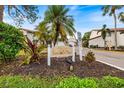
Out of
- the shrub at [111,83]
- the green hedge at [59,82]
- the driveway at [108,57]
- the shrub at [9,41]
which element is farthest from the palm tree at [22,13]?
the shrub at [111,83]

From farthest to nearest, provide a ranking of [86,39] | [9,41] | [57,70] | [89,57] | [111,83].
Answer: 1. [86,39]
2. [89,57]
3. [9,41]
4. [57,70]
5. [111,83]

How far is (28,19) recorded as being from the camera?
9477mm

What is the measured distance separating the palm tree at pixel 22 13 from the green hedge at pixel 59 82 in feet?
11.5

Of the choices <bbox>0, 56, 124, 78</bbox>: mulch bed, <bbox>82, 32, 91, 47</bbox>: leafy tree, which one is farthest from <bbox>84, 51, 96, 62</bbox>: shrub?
<bbox>82, 32, 91, 47</bbox>: leafy tree

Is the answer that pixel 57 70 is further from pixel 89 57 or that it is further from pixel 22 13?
pixel 22 13

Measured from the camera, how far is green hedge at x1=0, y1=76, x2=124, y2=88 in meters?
5.57

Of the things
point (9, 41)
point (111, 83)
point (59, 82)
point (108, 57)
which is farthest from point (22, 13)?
point (111, 83)

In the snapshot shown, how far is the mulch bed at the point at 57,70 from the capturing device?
21.3 ft

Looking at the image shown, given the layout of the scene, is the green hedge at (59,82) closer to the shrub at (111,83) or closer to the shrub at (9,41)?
the shrub at (111,83)

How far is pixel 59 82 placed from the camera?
5.81 metres

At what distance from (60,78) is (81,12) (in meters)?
2.84

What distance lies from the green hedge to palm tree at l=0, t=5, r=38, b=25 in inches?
139

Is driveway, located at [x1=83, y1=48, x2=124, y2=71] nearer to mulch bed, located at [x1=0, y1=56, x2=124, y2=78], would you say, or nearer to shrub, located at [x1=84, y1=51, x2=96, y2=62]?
shrub, located at [x1=84, y1=51, x2=96, y2=62]

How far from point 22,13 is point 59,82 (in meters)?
4.32
